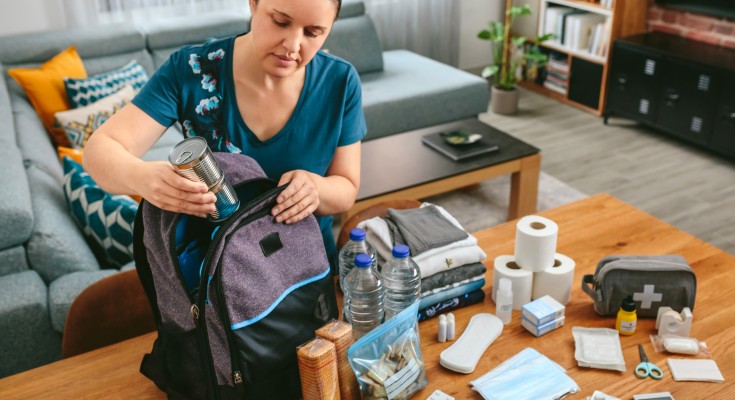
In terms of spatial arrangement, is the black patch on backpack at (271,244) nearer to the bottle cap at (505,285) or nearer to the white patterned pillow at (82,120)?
the bottle cap at (505,285)

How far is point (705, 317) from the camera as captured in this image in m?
1.33

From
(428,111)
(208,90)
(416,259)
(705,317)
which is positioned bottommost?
(428,111)

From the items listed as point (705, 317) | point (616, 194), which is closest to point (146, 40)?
point (616, 194)

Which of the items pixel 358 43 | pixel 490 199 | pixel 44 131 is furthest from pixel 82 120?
pixel 490 199

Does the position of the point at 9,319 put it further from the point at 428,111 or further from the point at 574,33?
the point at 574,33

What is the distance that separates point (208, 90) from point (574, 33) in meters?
3.78

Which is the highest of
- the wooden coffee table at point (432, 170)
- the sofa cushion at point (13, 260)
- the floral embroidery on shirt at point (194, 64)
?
the floral embroidery on shirt at point (194, 64)

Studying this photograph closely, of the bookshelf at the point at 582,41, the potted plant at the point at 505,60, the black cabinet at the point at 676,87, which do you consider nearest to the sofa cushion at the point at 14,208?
the potted plant at the point at 505,60

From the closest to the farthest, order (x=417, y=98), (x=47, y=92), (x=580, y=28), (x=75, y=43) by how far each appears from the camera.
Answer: (x=47, y=92) < (x=75, y=43) < (x=417, y=98) < (x=580, y=28)

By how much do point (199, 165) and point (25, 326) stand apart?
44.9 inches

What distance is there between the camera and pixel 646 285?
1.30 m

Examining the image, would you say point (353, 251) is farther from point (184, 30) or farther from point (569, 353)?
point (184, 30)

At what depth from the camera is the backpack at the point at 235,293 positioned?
101 centimetres

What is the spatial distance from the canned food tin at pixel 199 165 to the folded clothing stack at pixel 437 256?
45 cm
